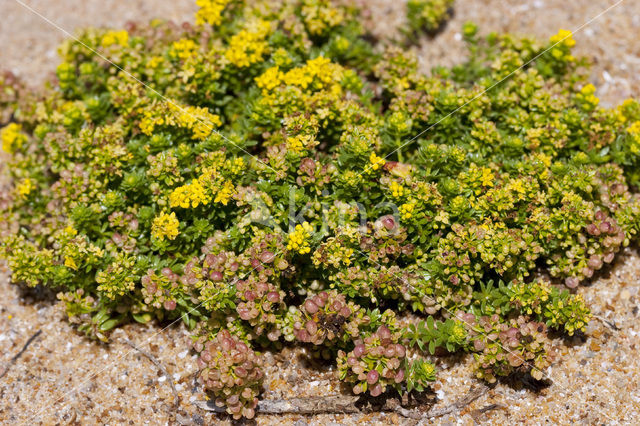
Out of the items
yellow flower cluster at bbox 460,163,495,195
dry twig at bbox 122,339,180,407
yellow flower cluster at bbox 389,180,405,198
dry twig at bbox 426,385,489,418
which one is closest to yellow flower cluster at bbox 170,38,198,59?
yellow flower cluster at bbox 389,180,405,198

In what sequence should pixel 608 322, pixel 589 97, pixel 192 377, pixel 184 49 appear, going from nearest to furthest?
pixel 192 377 → pixel 608 322 → pixel 589 97 → pixel 184 49

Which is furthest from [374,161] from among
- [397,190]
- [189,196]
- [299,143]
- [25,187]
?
[25,187]

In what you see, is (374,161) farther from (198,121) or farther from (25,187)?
(25,187)

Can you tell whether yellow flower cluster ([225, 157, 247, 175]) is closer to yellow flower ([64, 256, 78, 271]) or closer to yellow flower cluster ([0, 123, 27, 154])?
yellow flower ([64, 256, 78, 271])

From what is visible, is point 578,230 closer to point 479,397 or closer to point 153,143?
point 479,397

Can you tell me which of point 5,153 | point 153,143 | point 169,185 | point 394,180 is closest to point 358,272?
point 394,180

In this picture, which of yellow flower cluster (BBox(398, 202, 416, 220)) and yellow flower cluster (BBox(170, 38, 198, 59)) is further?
yellow flower cluster (BBox(170, 38, 198, 59))
